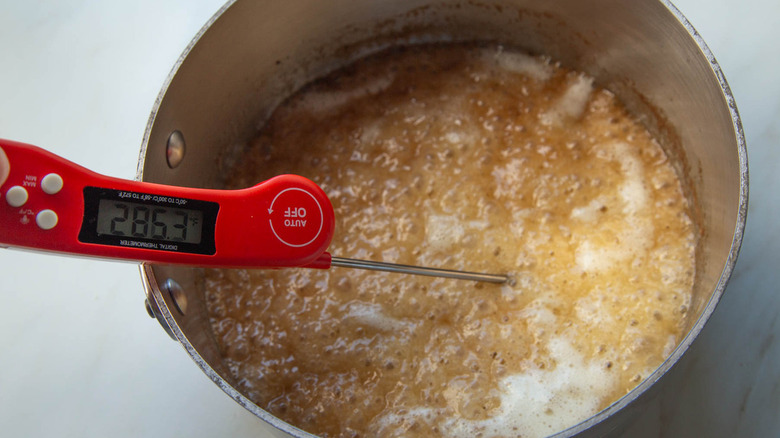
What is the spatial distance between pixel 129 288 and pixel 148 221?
396 mm

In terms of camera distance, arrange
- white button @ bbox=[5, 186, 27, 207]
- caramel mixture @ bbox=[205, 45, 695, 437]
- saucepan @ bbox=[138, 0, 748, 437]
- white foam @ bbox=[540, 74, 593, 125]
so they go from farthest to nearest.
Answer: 1. white foam @ bbox=[540, 74, 593, 125]
2. caramel mixture @ bbox=[205, 45, 695, 437]
3. saucepan @ bbox=[138, 0, 748, 437]
4. white button @ bbox=[5, 186, 27, 207]

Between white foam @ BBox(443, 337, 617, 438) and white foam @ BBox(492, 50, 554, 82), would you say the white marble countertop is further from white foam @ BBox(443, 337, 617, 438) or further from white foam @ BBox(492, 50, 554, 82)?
white foam @ BBox(492, 50, 554, 82)

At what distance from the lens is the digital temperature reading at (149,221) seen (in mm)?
595

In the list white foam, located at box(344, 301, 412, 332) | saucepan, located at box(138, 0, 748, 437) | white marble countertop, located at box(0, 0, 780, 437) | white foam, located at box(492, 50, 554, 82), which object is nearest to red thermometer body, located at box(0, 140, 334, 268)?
saucepan, located at box(138, 0, 748, 437)

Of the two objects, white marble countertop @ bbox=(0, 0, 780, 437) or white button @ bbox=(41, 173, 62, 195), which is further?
white marble countertop @ bbox=(0, 0, 780, 437)

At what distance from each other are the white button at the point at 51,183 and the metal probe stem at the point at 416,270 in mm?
286

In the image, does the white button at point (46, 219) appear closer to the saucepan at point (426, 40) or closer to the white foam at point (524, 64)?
the saucepan at point (426, 40)

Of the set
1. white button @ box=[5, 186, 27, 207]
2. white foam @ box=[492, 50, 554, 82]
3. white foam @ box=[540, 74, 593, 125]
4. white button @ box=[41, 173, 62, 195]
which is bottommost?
white button @ box=[5, 186, 27, 207]

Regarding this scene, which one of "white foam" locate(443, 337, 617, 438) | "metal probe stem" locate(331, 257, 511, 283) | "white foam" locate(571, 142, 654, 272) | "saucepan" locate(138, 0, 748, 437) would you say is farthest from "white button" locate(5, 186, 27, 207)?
"white foam" locate(571, 142, 654, 272)

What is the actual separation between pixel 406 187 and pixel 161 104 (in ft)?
1.12

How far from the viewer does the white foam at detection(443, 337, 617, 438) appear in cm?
81

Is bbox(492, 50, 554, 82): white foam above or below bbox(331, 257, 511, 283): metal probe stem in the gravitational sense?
above

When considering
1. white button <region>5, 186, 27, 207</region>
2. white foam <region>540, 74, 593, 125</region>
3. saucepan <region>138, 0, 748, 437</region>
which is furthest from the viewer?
white foam <region>540, 74, 593, 125</region>

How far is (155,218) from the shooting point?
61 cm
